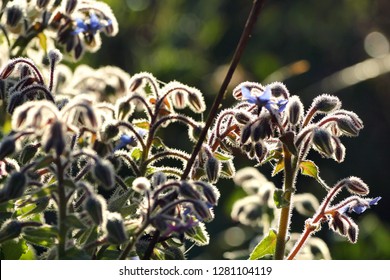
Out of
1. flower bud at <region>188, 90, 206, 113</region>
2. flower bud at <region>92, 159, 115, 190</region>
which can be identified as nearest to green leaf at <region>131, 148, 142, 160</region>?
Answer: flower bud at <region>188, 90, 206, 113</region>

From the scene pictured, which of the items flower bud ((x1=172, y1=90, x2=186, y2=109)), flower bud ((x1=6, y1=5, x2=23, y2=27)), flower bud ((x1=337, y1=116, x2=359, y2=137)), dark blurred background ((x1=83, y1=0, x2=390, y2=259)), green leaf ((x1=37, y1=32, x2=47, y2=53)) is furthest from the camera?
dark blurred background ((x1=83, y1=0, x2=390, y2=259))

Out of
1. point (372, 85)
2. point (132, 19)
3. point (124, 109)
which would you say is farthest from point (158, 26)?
point (124, 109)

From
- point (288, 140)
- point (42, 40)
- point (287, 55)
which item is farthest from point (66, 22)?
point (287, 55)

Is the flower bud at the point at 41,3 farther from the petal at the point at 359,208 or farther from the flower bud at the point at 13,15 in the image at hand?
the petal at the point at 359,208

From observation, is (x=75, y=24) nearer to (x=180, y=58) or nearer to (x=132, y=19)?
(x=180, y=58)

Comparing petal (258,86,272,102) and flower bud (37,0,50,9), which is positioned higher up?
flower bud (37,0,50,9)

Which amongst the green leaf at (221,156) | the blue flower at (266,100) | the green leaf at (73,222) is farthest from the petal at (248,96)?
the green leaf at (73,222)

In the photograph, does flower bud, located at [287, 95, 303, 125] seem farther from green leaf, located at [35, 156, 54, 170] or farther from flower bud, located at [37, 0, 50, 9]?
flower bud, located at [37, 0, 50, 9]

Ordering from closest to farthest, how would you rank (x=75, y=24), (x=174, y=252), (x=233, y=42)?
(x=174, y=252), (x=75, y=24), (x=233, y=42)
